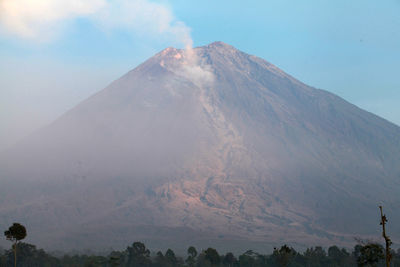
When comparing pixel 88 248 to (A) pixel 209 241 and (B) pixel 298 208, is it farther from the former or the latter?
(B) pixel 298 208

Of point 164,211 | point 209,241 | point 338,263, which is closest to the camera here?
point 338,263

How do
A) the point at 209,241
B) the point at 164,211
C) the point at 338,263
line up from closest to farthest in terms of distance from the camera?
1. the point at 338,263
2. the point at 209,241
3. the point at 164,211

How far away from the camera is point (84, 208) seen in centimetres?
19362

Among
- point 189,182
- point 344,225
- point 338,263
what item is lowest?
point 338,263

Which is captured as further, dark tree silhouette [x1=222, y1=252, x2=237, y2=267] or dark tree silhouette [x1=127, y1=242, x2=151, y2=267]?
dark tree silhouette [x1=127, y1=242, x2=151, y2=267]

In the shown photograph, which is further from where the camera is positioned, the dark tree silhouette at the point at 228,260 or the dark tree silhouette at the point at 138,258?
the dark tree silhouette at the point at 138,258

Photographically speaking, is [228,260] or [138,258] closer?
[228,260]

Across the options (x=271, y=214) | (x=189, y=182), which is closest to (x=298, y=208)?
(x=271, y=214)

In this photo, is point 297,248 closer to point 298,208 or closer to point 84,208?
point 298,208

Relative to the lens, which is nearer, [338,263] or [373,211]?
[338,263]

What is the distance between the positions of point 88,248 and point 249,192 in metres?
61.8

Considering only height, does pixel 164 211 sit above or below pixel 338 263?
above

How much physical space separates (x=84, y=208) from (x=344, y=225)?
282ft

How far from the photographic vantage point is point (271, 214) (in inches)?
7500
